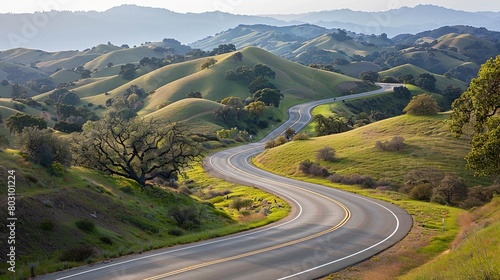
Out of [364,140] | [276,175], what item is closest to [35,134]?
[276,175]

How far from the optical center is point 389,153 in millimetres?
56031

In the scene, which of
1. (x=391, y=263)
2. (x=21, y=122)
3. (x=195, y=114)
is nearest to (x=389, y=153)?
(x=391, y=263)

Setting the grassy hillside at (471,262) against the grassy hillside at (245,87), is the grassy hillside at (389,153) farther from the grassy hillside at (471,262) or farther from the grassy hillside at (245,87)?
the grassy hillside at (245,87)

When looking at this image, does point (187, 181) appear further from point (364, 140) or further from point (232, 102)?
point (232, 102)

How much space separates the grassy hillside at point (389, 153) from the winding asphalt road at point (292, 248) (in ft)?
40.0

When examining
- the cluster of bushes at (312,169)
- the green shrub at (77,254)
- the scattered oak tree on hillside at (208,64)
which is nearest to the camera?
the green shrub at (77,254)

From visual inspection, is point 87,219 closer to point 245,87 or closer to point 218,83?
point 245,87

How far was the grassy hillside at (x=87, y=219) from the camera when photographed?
1952 cm

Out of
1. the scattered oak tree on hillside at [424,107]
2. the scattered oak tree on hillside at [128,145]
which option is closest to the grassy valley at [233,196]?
the scattered oak tree on hillside at [424,107]

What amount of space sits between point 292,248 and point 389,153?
37000 millimetres

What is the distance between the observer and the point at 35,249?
19203 mm

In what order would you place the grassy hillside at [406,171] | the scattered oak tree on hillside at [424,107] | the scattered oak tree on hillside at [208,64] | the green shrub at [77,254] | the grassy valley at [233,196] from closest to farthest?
A: the grassy hillside at [406,171] < the green shrub at [77,254] < the grassy valley at [233,196] < the scattered oak tree on hillside at [424,107] < the scattered oak tree on hillside at [208,64]

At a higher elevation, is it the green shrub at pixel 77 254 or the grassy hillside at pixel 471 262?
the grassy hillside at pixel 471 262

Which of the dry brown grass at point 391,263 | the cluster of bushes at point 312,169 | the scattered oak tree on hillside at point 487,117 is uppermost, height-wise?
the scattered oak tree on hillside at point 487,117
